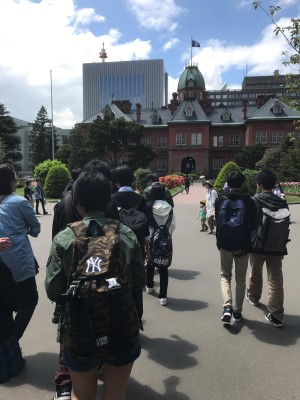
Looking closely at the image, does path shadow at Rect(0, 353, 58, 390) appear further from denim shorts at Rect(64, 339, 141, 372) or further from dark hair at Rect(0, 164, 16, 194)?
dark hair at Rect(0, 164, 16, 194)

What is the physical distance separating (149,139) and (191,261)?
212 feet

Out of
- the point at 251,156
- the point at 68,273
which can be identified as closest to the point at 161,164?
the point at 251,156

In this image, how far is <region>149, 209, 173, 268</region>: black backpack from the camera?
535 centimetres

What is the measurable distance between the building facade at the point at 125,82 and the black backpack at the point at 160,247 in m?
132

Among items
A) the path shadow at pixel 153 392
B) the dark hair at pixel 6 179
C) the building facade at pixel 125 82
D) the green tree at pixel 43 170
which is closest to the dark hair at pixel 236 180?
the path shadow at pixel 153 392

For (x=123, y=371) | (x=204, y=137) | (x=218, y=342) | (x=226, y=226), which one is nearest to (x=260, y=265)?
(x=226, y=226)

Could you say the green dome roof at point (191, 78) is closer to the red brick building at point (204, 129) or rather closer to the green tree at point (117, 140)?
the red brick building at point (204, 129)

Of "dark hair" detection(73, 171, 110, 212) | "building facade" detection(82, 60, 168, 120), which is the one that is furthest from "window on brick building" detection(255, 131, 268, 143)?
"building facade" detection(82, 60, 168, 120)

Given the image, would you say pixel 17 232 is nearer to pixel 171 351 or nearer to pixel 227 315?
pixel 171 351

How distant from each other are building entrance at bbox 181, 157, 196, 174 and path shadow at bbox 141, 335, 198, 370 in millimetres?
64856

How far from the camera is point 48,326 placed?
15.8 ft

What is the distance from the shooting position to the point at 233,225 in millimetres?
4676

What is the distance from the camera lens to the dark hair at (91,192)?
2.31m

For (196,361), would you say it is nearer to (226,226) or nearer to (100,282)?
(226,226)
